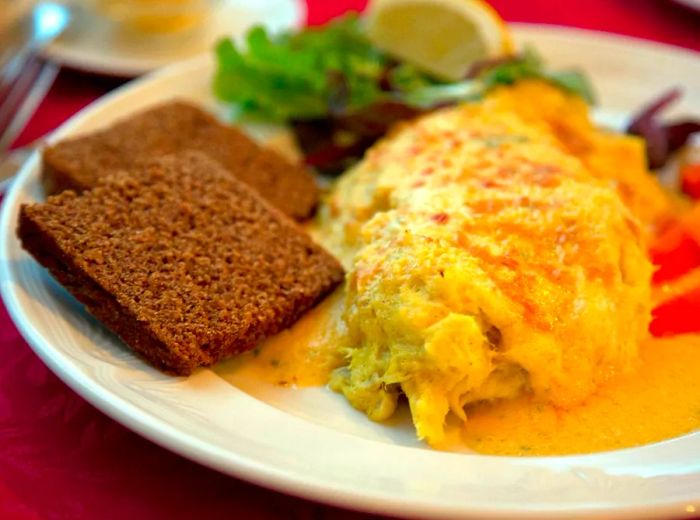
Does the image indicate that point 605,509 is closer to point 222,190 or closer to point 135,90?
point 222,190

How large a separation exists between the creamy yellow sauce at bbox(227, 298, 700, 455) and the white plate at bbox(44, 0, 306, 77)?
7.91ft

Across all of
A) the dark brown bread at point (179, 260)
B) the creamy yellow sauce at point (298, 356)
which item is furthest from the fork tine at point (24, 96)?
the creamy yellow sauce at point (298, 356)

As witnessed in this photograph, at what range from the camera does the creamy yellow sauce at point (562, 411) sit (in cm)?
225

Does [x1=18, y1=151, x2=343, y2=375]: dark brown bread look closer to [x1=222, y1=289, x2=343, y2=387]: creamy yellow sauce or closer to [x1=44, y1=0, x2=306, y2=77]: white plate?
[x1=222, y1=289, x2=343, y2=387]: creamy yellow sauce

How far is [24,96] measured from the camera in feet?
13.8

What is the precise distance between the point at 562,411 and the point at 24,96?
10.8 feet

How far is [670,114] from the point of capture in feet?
13.2

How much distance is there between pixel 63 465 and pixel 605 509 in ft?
4.86

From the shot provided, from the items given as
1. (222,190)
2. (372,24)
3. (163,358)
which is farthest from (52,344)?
(372,24)

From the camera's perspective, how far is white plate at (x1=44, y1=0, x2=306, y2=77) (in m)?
4.41

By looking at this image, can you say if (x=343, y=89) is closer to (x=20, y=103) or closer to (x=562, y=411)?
(x=20, y=103)

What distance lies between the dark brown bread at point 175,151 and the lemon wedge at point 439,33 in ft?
3.59

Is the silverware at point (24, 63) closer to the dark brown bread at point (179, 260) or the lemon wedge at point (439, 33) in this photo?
the dark brown bread at point (179, 260)

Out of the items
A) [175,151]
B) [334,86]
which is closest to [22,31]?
[175,151]
